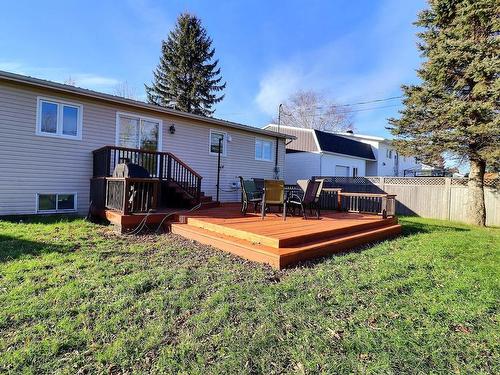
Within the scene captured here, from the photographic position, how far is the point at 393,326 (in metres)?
2.74

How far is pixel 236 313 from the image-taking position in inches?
114

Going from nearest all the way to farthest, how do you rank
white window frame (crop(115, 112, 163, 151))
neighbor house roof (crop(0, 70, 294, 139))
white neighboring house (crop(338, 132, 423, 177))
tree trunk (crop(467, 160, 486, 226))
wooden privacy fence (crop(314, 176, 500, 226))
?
neighbor house roof (crop(0, 70, 294, 139)), white window frame (crop(115, 112, 163, 151)), tree trunk (crop(467, 160, 486, 226)), wooden privacy fence (crop(314, 176, 500, 226)), white neighboring house (crop(338, 132, 423, 177))

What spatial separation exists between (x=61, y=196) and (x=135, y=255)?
180 inches

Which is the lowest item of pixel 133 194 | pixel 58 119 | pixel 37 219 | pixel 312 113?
→ pixel 37 219

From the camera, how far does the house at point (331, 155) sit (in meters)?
19.2

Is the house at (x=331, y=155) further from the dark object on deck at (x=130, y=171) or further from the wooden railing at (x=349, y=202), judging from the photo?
the dark object on deck at (x=130, y=171)

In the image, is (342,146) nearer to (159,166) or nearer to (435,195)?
(435,195)

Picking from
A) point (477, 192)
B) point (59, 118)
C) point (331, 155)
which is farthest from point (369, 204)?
→ point (331, 155)

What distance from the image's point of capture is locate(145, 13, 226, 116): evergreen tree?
83.3ft

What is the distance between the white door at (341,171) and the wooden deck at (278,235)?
1391 centimetres

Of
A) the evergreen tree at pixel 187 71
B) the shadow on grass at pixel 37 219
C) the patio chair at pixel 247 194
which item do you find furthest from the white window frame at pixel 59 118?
the evergreen tree at pixel 187 71

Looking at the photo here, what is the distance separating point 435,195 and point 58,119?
12.5m

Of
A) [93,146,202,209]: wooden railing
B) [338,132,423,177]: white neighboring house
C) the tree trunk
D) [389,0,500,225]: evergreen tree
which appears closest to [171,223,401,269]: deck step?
[93,146,202,209]: wooden railing

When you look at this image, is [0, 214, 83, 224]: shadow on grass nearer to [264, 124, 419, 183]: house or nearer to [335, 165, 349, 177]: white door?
[264, 124, 419, 183]: house
